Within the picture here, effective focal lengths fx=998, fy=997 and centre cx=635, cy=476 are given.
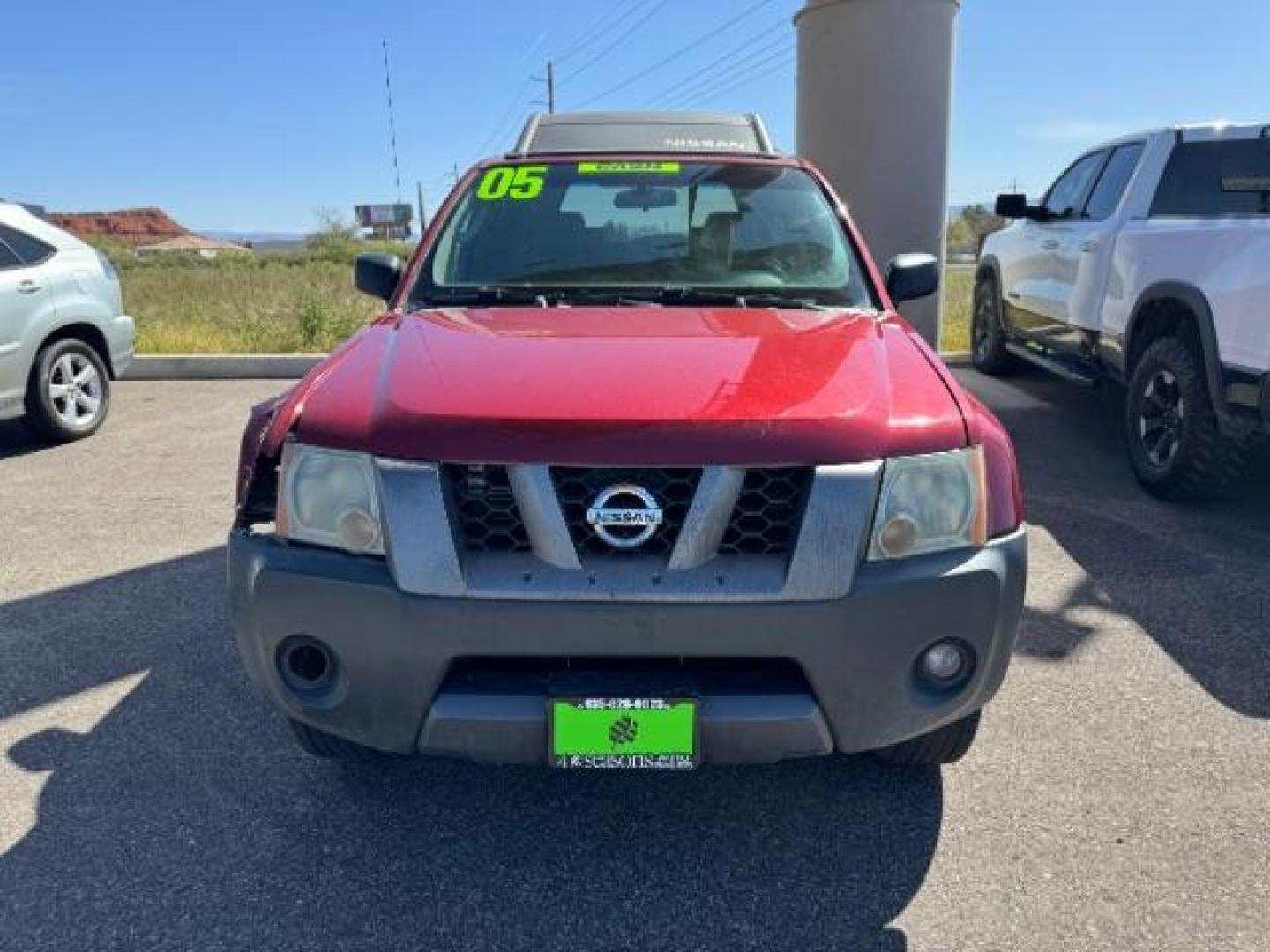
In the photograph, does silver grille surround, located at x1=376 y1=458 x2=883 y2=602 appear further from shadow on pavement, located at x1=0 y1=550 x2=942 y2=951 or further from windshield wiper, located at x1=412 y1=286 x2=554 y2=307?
windshield wiper, located at x1=412 y1=286 x2=554 y2=307

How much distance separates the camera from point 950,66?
7.86 m

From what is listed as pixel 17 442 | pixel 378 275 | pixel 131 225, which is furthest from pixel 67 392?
pixel 131 225

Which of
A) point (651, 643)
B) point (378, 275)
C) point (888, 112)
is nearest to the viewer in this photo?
point (651, 643)

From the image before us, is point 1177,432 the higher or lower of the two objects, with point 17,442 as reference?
higher

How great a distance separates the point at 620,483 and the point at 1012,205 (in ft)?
19.2

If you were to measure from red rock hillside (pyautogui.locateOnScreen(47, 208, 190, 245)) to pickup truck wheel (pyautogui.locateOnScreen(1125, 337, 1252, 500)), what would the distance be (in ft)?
Result: 391

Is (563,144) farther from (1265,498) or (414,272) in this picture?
(1265,498)

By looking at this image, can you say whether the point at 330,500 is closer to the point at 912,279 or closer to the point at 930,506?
the point at 930,506

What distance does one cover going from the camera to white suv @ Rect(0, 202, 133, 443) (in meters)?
6.25

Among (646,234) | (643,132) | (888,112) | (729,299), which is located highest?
(888,112)

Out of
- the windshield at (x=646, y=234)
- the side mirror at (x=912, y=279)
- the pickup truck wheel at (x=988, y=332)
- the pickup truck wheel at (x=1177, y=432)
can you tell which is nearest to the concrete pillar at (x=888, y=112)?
the pickup truck wheel at (x=988, y=332)

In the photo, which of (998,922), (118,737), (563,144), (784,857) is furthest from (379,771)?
(563,144)

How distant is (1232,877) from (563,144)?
4644 millimetres

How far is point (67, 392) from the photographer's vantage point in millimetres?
6641
